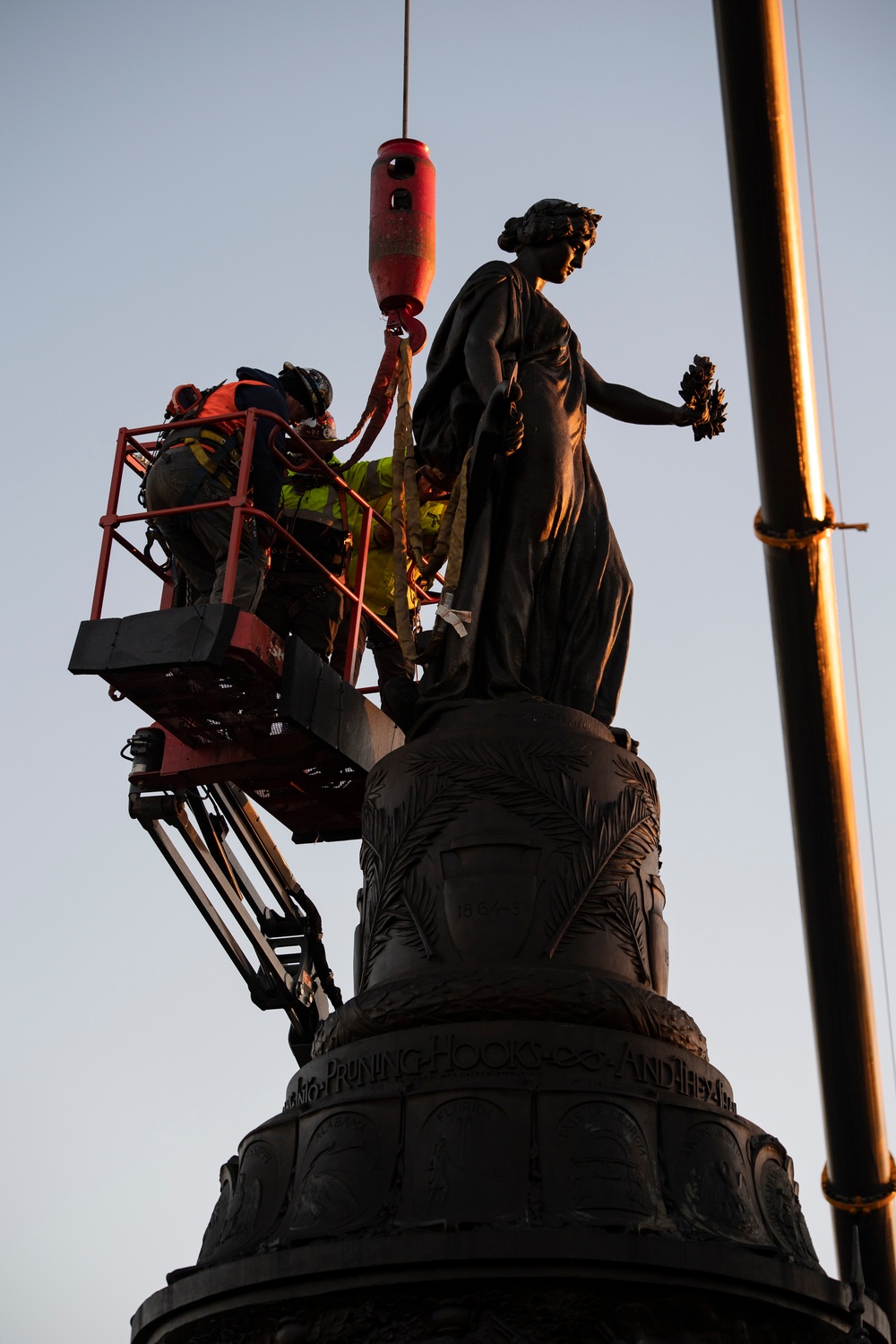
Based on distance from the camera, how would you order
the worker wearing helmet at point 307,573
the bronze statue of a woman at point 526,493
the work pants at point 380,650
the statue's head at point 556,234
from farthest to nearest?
the work pants at point 380,650 → the worker wearing helmet at point 307,573 → the statue's head at point 556,234 → the bronze statue of a woman at point 526,493

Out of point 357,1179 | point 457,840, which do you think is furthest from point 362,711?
point 357,1179

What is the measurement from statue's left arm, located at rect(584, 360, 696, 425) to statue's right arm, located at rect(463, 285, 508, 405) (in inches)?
30.0

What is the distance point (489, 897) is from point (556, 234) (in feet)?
12.4

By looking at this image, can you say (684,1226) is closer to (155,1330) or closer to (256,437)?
(155,1330)

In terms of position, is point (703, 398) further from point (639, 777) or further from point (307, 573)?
point (307, 573)

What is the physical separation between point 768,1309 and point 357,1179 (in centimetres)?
147

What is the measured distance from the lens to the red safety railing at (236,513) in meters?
10.9

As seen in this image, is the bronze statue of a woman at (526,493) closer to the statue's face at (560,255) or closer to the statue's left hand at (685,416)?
the statue's face at (560,255)

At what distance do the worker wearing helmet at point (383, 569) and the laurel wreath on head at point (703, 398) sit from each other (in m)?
3.51


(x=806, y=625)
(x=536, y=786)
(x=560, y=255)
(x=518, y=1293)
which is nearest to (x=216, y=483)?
(x=560, y=255)

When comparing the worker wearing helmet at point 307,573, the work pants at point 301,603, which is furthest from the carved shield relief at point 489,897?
the work pants at point 301,603

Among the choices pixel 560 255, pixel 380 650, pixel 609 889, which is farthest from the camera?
pixel 380 650

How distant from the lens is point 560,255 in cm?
914

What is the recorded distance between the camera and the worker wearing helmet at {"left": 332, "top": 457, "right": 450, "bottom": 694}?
12.8m
